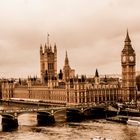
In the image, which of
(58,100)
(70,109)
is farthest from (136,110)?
(58,100)

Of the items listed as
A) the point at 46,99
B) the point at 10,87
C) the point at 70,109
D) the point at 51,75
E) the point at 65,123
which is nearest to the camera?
the point at 65,123

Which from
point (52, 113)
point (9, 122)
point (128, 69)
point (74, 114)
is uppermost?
point (128, 69)

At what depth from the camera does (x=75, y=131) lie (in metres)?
59.6

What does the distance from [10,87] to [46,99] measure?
75.5 feet

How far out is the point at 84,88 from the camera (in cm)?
9138

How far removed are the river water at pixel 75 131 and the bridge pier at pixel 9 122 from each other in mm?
938

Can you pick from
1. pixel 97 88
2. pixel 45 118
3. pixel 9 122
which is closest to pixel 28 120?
pixel 45 118

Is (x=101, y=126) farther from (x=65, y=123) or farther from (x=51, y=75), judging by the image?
(x=51, y=75)

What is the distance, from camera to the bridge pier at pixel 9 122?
64.3 meters

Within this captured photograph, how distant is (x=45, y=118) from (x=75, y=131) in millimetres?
12596

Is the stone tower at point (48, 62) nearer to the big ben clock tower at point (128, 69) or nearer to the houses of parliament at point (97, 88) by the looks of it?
the houses of parliament at point (97, 88)

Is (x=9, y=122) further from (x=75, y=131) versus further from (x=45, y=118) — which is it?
(x=75, y=131)

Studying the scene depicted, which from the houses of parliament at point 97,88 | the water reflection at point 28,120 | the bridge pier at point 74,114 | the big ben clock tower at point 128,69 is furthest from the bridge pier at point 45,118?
the big ben clock tower at point 128,69

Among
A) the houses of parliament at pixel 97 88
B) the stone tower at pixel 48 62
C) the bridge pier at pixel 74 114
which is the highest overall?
the stone tower at pixel 48 62
